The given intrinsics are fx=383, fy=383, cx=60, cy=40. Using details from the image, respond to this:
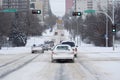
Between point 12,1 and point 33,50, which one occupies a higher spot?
point 12,1

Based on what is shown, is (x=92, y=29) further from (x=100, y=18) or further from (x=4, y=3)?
(x=4, y=3)

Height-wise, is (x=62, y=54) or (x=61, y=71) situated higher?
(x=61, y=71)

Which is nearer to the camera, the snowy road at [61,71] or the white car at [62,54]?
the snowy road at [61,71]

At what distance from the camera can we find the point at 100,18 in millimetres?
94125

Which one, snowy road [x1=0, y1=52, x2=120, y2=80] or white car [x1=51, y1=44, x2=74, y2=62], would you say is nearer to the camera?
snowy road [x1=0, y1=52, x2=120, y2=80]

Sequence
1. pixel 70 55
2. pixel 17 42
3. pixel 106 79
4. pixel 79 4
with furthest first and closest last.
A: pixel 79 4
pixel 17 42
pixel 70 55
pixel 106 79

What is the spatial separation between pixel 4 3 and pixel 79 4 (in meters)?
46.8

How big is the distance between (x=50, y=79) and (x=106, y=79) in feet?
8.39

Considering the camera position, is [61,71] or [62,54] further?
[62,54]

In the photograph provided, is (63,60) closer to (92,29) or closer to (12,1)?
(92,29)

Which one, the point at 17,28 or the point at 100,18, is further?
the point at 17,28

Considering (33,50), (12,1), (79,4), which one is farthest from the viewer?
(79,4)

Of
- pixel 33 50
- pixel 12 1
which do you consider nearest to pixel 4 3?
pixel 12 1

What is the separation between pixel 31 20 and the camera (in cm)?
12450
